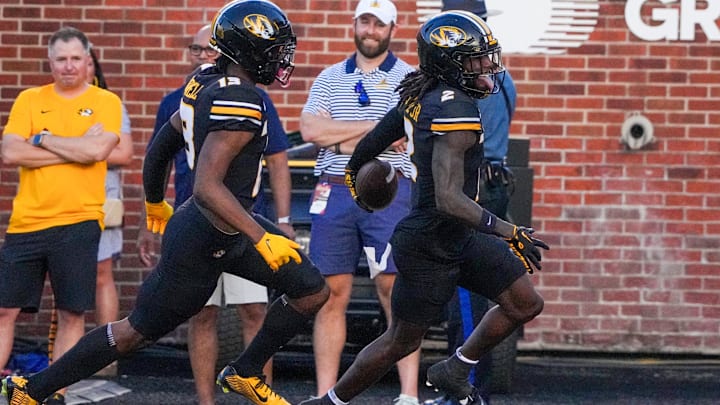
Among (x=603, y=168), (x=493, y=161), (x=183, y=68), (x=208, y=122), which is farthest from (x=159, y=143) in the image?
(x=603, y=168)

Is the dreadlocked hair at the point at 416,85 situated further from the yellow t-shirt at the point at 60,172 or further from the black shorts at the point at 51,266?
the black shorts at the point at 51,266

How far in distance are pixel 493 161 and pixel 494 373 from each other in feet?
4.95

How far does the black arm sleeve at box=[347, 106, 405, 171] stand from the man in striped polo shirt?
0.79 metres

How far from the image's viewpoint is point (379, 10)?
27.6ft

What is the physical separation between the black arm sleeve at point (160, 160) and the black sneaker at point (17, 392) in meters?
1.08

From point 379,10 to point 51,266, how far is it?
2281 millimetres

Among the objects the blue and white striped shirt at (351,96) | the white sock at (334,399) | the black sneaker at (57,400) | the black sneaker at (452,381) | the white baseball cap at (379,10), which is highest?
the white baseball cap at (379,10)

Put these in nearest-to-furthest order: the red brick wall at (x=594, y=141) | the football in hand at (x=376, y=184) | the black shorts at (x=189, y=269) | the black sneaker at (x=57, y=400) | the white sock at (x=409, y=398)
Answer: the black shorts at (x=189, y=269)
the football in hand at (x=376, y=184)
the black sneaker at (x=57, y=400)
the white sock at (x=409, y=398)
the red brick wall at (x=594, y=141)

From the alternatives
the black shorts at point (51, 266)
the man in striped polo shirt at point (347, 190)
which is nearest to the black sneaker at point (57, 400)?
the black shorts at point (51, 266)

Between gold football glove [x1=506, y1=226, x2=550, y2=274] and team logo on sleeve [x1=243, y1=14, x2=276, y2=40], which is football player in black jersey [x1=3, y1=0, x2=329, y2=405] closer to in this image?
team logo on sleeve [x1=243, y1=14, x2=276, y2=40]

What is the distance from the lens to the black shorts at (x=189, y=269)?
267 inches

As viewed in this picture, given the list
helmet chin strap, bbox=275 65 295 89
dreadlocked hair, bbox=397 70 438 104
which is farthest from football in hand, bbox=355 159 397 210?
helmet chin strap, bbox=275 65 295 89

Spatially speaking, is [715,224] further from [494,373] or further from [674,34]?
A: [494,373]

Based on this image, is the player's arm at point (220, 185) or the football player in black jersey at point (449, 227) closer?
the player's arm at point (220, 185)
